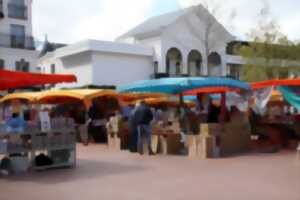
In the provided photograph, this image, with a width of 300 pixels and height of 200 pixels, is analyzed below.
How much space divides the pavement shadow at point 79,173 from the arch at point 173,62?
1048 inches

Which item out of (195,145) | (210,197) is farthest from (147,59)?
(210,197)

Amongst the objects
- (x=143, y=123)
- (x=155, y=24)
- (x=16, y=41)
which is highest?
(x=155, y=24)

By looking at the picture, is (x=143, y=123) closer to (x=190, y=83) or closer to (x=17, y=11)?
(x=190, y=83)

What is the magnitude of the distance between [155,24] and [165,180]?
3256 centimetres

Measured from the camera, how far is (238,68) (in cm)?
4344

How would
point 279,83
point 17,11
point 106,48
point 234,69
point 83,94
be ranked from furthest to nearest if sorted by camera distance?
point 234,69 → point 17,11 → point 106,48 → point 83,94 → point 279,83

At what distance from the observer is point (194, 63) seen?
1586 inches

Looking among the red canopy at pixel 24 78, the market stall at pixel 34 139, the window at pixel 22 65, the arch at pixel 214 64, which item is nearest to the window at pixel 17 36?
the window at pixel 22 65

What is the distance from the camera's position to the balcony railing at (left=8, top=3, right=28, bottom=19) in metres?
41.3

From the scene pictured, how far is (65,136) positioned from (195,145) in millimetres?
3905

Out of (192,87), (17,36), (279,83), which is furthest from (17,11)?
(279,83)

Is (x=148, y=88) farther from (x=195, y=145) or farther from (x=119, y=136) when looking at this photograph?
(x=195, y=145)

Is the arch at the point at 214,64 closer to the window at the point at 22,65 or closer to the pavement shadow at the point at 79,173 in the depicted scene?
the window at the point at 22,65

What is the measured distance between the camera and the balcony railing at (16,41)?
39688 mm
